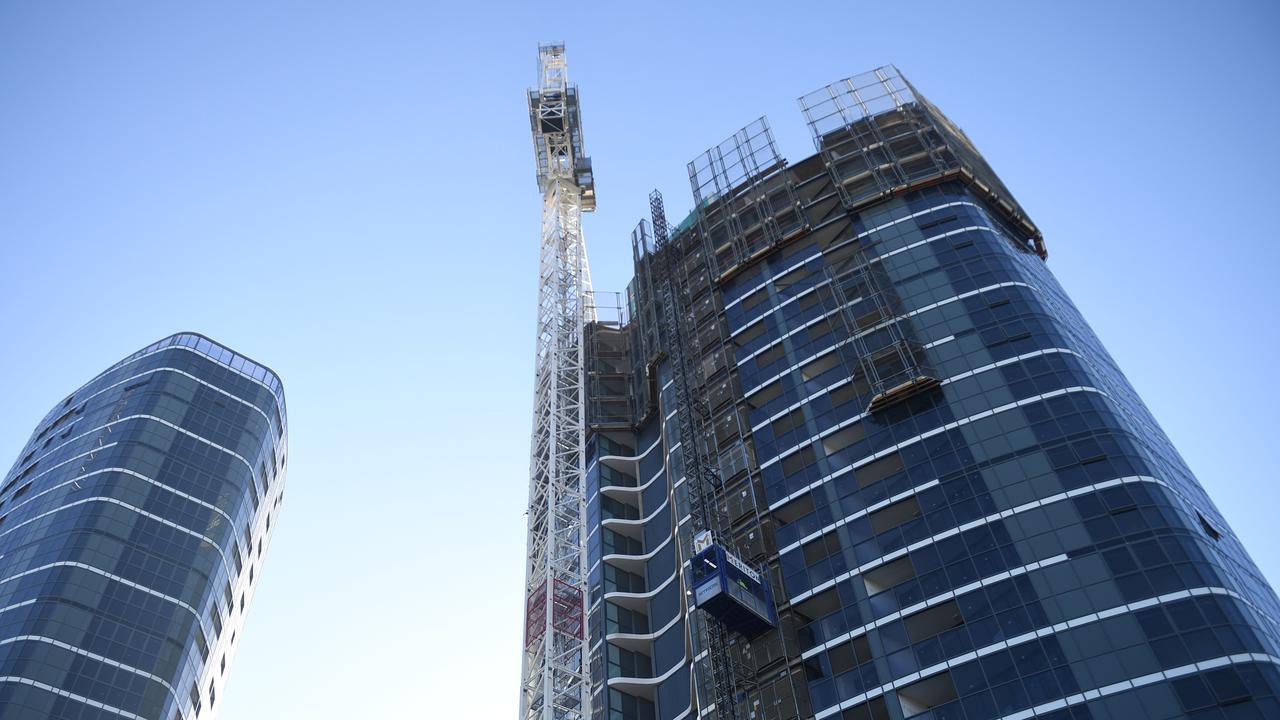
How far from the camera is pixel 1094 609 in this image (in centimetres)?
6053

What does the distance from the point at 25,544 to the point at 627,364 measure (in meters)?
69.8

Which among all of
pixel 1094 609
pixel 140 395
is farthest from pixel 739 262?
pixel 140 395

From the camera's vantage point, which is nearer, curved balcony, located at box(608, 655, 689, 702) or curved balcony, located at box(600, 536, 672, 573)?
curved balcony, located at box(608, 655, 689, 702)

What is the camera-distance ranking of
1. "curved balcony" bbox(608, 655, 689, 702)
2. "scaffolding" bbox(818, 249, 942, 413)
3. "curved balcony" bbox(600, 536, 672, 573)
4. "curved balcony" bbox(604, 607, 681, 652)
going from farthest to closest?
"curved balcony" bbox(600, 536, 672, 573) → "curved balcony" bbox(604, 607, 681, 652) → "curved balcony" bbox(608, 655, 689, 702) → "scaffolding" bbox(818, 249, 942, 413)

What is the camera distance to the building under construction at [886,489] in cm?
6047

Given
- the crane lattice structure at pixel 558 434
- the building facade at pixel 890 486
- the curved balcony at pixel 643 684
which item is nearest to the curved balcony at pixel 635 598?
the building facade at pixel 890 486

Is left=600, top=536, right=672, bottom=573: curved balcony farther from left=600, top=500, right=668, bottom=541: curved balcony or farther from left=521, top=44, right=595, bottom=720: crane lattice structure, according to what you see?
left=521, top=44, right=595, bottom=720: crane lattice structure

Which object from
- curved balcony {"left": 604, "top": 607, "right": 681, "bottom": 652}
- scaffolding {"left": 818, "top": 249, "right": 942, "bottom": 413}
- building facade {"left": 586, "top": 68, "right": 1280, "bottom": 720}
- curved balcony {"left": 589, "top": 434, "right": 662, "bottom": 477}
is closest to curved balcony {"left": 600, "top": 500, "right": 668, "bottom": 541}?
building facade {"left": 586, "top": 68, "right": 1280, "bottom": 720}

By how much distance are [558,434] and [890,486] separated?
2269 cm

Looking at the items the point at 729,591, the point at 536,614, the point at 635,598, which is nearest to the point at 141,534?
the point at 635,598

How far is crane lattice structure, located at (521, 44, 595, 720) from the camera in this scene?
61.4m

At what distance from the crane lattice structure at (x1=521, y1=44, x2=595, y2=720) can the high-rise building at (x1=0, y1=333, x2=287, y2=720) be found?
188 ft

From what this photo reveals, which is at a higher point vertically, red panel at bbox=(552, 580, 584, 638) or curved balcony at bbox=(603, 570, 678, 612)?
curved balcony at bbox=(603, 570, 678, 612)

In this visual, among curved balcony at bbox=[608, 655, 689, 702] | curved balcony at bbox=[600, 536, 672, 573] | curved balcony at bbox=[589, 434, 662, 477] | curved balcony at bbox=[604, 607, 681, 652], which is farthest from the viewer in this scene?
curved balcony at bbox=[589, 434, 662, 477]
